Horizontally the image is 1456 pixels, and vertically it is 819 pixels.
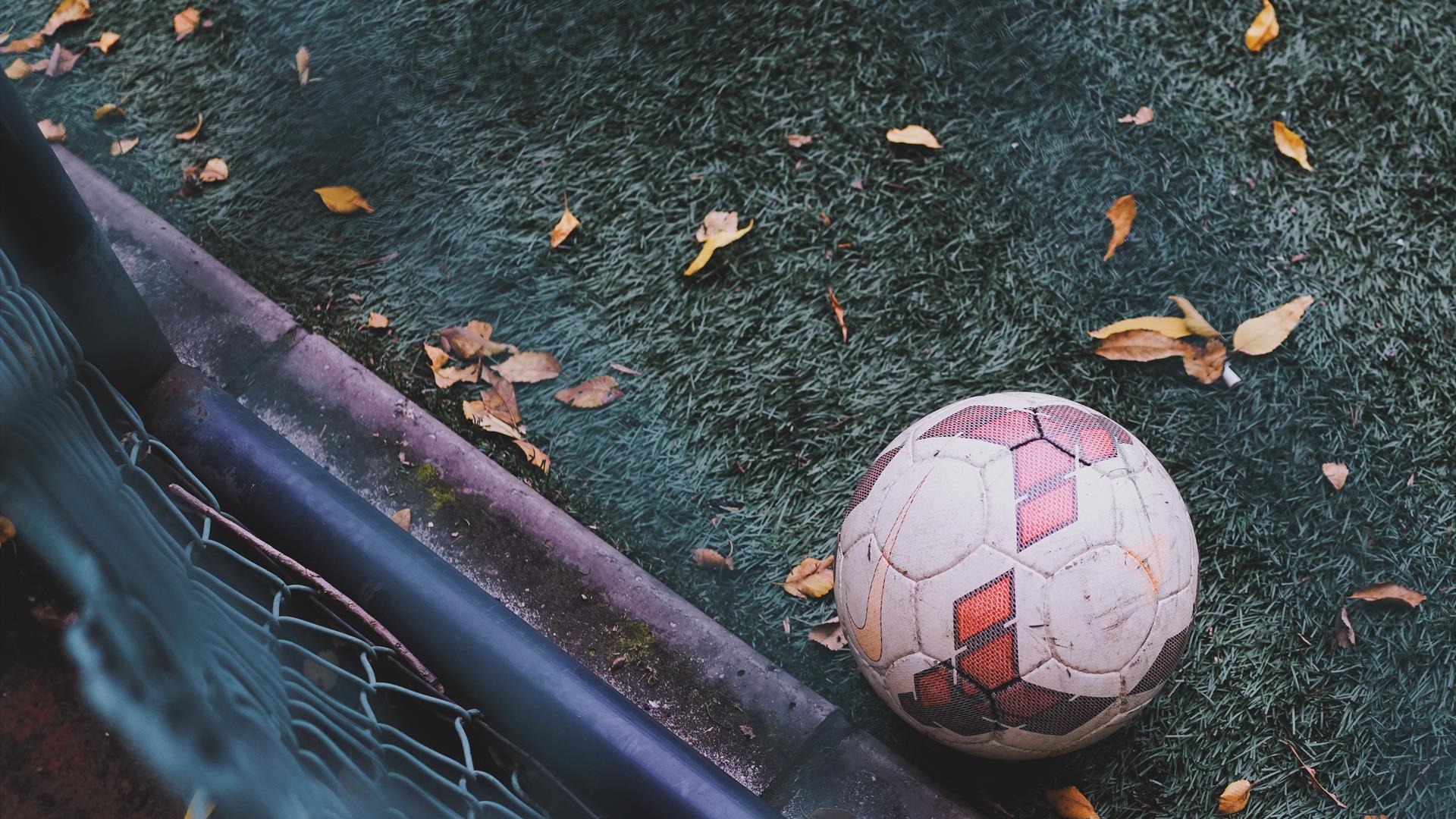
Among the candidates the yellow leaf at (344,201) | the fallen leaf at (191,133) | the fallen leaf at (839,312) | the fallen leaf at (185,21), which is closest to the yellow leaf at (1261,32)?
the fallen leaf at (839,312)

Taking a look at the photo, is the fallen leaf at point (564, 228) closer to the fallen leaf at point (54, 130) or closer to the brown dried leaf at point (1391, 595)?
the fallen leaf at point (54, 130)

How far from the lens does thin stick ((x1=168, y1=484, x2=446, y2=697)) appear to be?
1.51 m

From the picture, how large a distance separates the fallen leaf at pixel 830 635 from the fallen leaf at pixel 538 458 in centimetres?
88

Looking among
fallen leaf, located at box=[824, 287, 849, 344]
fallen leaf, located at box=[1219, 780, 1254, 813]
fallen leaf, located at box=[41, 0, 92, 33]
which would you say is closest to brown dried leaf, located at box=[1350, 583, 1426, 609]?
fallen leaf, located at box=[1219, 780, 1254, 813]

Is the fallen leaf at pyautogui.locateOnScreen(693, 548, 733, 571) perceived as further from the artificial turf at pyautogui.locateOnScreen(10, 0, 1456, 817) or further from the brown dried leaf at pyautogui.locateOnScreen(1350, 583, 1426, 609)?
the brown dried leaf at pyautogui.locateOnScreen(1350, 583, 1426, 609)

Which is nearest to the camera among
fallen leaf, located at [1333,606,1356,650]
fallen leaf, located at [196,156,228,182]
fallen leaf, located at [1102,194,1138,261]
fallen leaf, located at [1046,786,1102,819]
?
fallen leaf, located at [1046,786,1102,819]

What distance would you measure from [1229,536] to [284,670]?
228 cm

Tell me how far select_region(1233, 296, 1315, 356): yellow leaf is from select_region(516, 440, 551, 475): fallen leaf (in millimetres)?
2016

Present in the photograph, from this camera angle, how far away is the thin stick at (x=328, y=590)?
1.51 metres

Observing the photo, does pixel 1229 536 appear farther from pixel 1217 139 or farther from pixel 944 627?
pixel 1217 139

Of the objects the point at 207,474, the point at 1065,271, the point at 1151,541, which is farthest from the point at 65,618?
the point at 1065,271

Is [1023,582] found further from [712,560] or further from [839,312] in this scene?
[839,312]

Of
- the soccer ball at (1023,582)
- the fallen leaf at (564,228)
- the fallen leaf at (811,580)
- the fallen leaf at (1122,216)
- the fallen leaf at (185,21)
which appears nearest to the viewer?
the soccer ball at (1023,582)

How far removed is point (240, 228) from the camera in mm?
3373
